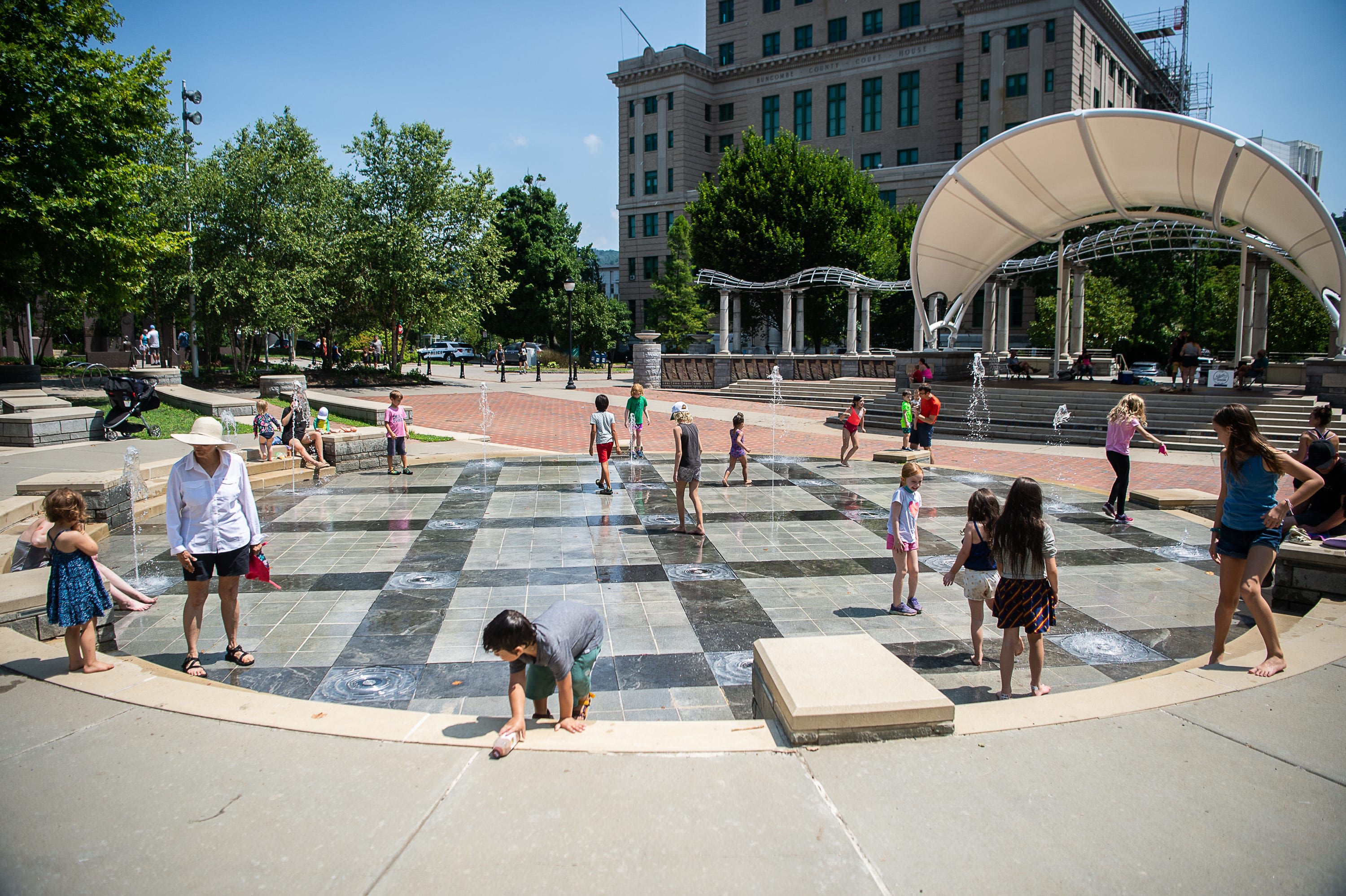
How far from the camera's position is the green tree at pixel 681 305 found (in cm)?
5194

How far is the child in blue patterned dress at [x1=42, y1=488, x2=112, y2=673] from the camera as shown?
5.01 meters

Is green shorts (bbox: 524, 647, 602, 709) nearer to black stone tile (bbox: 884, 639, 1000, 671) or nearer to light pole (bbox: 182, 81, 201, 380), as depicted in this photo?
black stone tile (bbox: 884, 639, 1000, 671)

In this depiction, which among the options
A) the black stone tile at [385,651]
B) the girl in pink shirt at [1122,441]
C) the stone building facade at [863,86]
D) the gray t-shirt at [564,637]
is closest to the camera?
the gray t-shirt at [564,637]

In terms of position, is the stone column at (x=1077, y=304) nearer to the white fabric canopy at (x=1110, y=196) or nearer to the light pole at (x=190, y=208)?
the white fabric canopy at (x=1110, y=196)

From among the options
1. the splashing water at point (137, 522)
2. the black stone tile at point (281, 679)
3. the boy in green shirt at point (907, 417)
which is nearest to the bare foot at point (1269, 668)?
the black stone tile at point (281, 679)

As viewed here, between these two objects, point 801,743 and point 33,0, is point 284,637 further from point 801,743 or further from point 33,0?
point 33,0

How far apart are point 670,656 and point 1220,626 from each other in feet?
12.6

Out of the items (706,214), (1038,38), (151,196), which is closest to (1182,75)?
(1038,38)

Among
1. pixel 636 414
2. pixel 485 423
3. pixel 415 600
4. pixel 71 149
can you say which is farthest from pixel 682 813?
pixel 71 149

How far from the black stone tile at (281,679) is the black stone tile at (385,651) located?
Answer: 23cm

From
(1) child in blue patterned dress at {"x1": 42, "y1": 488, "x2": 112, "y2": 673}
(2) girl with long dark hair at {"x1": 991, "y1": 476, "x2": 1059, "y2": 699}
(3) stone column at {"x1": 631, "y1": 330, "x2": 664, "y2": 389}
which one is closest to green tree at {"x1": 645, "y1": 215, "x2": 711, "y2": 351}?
(3) stone column at {"x1": 631, "y1": 330, "x2": 664, "y2": 389}

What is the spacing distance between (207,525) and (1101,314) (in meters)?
46.3

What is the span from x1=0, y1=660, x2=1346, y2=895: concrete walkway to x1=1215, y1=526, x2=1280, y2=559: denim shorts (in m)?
1.28

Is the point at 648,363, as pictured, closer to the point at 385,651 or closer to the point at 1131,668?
the point at 385,651
